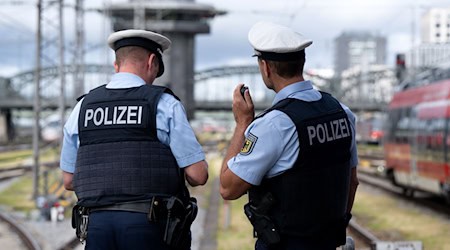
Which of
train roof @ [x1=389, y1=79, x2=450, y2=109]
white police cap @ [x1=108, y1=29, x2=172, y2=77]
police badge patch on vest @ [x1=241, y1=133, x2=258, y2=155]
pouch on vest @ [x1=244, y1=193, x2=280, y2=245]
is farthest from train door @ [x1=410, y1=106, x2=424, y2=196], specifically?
police badge patch on vest @ [x1=241, y1=133, x2=258, y2=155]

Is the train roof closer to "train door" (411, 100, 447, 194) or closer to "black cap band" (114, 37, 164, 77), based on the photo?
"train door" (411, 100, 447, 194)

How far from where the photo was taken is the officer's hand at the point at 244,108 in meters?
4.88

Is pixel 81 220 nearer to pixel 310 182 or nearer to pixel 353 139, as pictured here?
pixel 310 182

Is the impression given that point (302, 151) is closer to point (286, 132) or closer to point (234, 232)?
point (286, 132)

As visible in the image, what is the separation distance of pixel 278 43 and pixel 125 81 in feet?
3.21

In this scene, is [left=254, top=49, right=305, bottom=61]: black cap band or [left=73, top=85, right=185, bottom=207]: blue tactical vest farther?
[left=73, top=85, right=185, bottom=207]: blue tactical vest

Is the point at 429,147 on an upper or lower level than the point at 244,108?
lower

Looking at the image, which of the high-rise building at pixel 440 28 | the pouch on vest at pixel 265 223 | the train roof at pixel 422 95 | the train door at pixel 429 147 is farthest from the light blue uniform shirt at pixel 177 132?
the high-rise building at pixel 440 28

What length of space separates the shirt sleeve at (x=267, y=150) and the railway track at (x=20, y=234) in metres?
10.4

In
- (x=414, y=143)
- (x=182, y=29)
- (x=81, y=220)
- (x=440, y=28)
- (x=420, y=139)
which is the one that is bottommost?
(x=414, y=143)

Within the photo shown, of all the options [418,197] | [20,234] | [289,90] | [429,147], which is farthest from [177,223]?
[418,197]

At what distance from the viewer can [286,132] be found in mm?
4742

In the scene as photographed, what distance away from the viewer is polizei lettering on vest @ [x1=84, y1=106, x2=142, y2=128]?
16.6ft

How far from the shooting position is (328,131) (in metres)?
4.96
